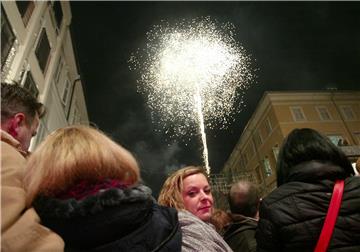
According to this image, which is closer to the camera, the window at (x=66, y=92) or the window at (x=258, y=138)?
the window at (x=66, y=92)

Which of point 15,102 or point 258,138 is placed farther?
point 258,138

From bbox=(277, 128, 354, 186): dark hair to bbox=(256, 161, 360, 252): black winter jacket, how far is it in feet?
0.25

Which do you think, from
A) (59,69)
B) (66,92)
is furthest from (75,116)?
(59,69)

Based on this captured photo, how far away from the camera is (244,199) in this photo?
11.1 ft

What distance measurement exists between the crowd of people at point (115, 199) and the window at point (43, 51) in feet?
37.6

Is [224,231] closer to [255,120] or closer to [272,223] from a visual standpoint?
[272,223]

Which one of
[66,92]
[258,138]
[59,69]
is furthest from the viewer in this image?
[258,138]

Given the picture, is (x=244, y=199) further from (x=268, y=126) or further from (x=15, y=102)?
(x=268, y=126)

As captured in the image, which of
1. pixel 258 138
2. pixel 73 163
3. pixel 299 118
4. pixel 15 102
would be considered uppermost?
pixel 258 138

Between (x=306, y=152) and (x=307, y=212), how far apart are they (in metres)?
0.47

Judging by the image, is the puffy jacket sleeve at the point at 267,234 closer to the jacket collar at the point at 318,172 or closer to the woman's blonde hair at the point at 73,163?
the jacket collar at the point at 318,172

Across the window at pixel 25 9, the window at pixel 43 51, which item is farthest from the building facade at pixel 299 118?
the window at pixel 25 9

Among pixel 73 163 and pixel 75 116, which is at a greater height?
pixel 75 116

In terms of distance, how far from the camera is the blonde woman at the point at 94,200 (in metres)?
1.25
